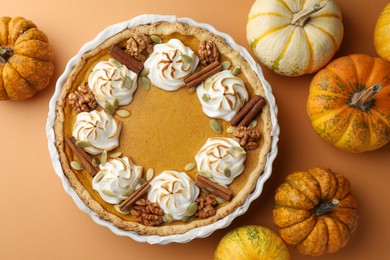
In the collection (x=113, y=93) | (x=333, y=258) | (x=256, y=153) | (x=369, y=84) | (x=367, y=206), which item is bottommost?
(x=333, y=258)

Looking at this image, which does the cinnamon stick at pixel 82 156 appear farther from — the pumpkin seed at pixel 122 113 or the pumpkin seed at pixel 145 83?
the pumpkin seed at pixel 145 83

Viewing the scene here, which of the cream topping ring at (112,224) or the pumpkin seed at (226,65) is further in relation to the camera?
the pumpkin seed at (226,65)

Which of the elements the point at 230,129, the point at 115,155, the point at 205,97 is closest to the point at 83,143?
the point at 115,155

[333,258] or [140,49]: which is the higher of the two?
[140,49]

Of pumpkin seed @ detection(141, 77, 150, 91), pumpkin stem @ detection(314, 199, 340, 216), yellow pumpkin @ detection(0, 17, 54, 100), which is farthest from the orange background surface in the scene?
pumpkin seed @ detection(141, 77, 150, 91)

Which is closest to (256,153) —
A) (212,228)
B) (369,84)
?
(212,228)

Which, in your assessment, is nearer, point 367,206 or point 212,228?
point 212,228

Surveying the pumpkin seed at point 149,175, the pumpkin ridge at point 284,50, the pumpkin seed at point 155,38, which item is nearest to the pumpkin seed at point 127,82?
the pumpkin seed at point 155,38

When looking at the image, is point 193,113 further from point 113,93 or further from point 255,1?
point 255,1
